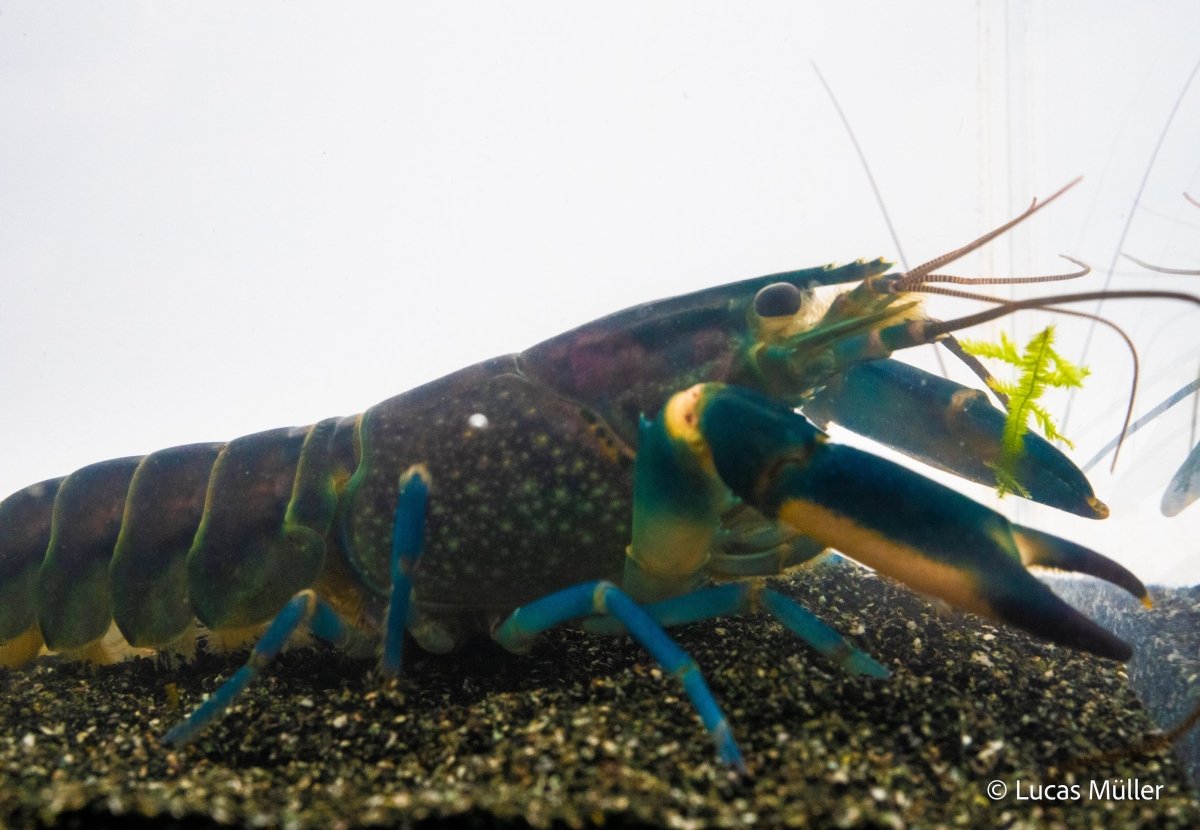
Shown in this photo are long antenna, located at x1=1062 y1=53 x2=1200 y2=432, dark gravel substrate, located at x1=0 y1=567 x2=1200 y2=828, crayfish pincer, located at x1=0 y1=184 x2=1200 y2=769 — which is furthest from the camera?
long antenna, located at x1=1062 y1=53 x2=1200 y2=432

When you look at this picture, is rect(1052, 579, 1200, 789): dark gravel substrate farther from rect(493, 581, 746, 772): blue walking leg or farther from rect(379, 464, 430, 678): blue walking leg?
rect(379, 464, 430, 678): blue walking leg

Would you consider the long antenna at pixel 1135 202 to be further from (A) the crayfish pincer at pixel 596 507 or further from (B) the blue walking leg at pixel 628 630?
(B) the blue walking leg at pixel 628 630

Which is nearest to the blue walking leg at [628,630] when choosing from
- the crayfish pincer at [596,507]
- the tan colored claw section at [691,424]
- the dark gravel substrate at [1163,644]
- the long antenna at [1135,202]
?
the crayfish pincer at [596,507]

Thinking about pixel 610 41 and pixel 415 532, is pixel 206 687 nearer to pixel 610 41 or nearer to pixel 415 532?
pixel 415 532

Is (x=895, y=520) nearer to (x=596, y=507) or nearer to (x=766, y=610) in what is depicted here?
(x=766, y=610)

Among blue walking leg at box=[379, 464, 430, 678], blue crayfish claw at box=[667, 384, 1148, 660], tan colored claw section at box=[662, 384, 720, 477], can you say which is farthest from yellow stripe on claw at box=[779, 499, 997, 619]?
blue walking leg at box=[379, 464, 430, 678]
